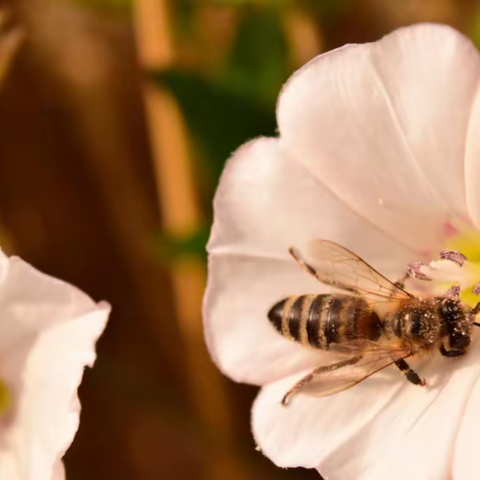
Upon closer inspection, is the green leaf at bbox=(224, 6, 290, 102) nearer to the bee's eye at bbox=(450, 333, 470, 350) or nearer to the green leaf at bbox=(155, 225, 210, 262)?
the green leaf at bbox=(155, 225, 210, 262)

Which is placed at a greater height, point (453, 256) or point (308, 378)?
point (453, 256)

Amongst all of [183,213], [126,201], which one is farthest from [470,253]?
[126,201]

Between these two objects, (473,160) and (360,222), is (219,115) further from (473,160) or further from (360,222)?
(473,160)

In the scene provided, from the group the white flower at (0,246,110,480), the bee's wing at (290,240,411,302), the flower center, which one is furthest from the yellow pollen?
the white flower at (0,246,110,480)

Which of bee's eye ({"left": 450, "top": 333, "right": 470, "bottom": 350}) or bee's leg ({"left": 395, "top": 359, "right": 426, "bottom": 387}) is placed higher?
bee's eye ({"left": 450, "top": 333, "right": 470, "bottom": 350})

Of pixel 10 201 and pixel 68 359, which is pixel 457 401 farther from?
pixel 10 201

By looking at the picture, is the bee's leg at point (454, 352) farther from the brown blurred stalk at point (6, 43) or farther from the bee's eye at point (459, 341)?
the brown blurred stalk at point (6, 43)

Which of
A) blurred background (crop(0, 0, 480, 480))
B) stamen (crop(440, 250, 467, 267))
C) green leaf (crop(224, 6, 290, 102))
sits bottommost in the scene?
blurred background (crop(0, 0, 480, 480))
